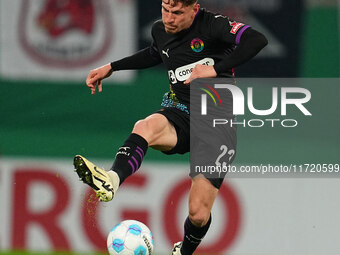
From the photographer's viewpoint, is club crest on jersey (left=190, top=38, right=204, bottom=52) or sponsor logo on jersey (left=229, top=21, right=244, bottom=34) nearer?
sponsor logo on jersey (left=229, top=21, right=244, bottom=34)

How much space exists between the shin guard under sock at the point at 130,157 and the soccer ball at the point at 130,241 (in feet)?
2.61

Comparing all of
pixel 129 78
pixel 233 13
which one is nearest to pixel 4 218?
pixel 129 78

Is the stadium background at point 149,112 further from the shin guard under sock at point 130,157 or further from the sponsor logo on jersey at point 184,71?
the shin guard under sock at point 130,157

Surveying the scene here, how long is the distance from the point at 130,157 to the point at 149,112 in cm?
284

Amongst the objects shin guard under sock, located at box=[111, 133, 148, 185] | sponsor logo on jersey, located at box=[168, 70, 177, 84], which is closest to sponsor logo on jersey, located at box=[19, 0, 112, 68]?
sponsor logo on jersey, located at box=[168, 70, 177, 84]

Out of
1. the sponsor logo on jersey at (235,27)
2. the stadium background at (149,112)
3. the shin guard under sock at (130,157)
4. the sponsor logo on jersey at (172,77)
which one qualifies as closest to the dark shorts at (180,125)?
the sponsor logo on jersey at (172,77)

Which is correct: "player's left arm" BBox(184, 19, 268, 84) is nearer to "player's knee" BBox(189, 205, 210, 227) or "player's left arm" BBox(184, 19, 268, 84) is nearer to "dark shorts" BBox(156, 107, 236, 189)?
"dark shorts" BBox(156, 107, 236, 189)

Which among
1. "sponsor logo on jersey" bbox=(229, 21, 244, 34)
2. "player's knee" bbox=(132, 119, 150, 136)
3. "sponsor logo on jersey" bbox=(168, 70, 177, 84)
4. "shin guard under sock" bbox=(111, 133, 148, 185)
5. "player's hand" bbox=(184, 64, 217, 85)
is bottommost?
"shin guard under sock" bbox=(111, 133, 148, 185)

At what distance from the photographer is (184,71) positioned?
6320mm

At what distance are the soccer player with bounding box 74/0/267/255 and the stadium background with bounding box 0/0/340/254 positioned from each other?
181 cm

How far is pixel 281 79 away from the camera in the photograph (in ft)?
28.1

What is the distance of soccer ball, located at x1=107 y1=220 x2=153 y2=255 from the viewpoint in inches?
250

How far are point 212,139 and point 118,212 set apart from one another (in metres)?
2.32

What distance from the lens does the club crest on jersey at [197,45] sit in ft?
20.5
